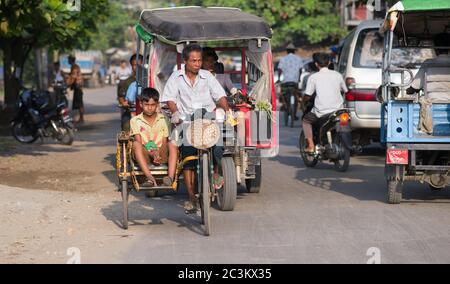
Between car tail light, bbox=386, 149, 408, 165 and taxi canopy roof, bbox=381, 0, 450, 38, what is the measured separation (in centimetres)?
134

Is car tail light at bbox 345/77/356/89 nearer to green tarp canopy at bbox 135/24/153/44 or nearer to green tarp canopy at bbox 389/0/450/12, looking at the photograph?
green tarp canopy at bbox 135/24/153/44

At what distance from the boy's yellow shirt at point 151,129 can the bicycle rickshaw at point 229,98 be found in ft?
0.49

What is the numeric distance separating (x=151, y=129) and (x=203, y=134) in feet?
2.50

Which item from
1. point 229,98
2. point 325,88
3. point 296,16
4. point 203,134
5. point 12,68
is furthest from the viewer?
point 296,16

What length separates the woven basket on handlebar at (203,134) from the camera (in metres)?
8.70

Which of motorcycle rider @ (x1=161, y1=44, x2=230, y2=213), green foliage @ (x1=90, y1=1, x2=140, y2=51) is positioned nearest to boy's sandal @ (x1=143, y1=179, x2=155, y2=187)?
motorcycle rider @ (x1=161, y1=44, x2=230, y2=213)

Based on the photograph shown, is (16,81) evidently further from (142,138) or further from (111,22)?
(111,22)

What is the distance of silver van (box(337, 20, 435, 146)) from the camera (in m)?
14.7

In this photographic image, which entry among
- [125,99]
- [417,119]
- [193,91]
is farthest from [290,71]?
[193,91]

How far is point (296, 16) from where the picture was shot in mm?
42969

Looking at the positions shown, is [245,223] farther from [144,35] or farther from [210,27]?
[144,35]

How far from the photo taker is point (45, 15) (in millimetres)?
14250
